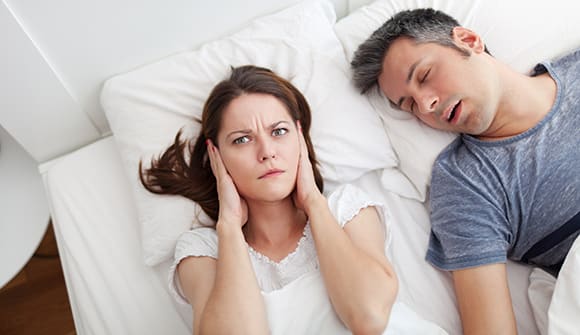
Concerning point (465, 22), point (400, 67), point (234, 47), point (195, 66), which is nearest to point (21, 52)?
point (195, 66)

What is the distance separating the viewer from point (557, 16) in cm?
118

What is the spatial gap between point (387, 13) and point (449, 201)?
0.66m

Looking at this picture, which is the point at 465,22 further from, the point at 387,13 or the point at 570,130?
the point at 570,130

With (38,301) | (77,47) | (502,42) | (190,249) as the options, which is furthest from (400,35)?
(38,301)

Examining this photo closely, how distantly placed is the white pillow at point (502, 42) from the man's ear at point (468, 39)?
15 centimetres

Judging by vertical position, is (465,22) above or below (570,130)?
above

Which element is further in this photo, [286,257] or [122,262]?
[122,262]

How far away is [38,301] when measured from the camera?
166 centimetres

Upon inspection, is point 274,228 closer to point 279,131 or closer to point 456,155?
point 279,131

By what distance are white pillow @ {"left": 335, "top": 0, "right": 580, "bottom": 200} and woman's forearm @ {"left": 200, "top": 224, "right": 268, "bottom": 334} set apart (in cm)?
55

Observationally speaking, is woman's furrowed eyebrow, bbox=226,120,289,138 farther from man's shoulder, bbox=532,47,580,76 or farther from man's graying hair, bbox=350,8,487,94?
man's shoulder, bbox=532,47,580,76

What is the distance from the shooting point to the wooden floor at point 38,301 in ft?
5.26

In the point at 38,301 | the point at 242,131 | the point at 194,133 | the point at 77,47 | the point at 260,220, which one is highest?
the point at 77,47

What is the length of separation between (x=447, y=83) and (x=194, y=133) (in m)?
0.69
